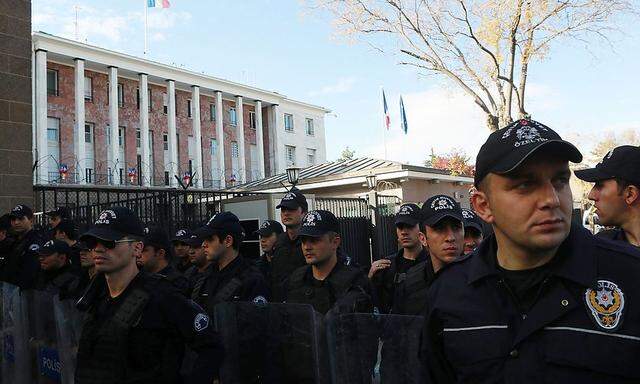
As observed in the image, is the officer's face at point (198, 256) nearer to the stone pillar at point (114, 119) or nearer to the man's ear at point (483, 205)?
the man's ear at point (483, 205)

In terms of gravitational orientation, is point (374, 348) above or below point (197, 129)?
below

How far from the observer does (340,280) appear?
12.7 ft

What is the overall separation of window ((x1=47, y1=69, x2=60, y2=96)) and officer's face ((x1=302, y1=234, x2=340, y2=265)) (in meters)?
35.5

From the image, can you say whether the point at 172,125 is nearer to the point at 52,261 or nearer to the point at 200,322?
the point at 52,261

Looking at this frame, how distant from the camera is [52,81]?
34.7 metres

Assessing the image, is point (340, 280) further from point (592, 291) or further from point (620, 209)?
point (592, 291)

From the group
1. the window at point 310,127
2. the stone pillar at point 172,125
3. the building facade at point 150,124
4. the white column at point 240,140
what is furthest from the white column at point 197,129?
the window at point 310,127

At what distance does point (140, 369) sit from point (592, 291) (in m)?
2.21

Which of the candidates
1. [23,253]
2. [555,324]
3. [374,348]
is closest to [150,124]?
[23,253]

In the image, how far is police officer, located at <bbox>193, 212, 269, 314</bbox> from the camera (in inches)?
154

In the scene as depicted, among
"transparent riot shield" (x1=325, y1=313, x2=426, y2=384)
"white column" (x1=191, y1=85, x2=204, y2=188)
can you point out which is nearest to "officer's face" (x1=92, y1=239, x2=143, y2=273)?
"transparent riot shield" (x1=325, y1=313, x2=426, y2=384)

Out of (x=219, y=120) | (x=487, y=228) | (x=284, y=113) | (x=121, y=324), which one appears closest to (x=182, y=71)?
(x=219, y=120)

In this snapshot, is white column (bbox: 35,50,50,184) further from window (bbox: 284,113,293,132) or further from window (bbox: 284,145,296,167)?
window (bbox: 284,113,293,132)

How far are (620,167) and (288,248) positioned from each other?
3.25 meters
